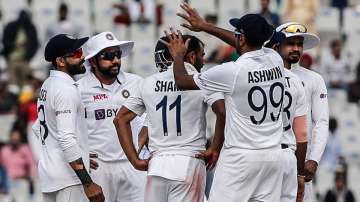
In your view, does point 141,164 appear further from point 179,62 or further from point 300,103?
point 300,103

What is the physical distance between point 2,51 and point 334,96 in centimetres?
567

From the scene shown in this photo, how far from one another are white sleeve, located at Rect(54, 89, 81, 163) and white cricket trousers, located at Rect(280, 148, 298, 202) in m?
1.70

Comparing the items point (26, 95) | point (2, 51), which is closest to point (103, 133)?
point (26, 95)

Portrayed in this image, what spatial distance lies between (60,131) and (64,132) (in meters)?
0.04

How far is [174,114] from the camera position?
38.2 feet

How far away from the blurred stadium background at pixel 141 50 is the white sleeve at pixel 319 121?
746cm

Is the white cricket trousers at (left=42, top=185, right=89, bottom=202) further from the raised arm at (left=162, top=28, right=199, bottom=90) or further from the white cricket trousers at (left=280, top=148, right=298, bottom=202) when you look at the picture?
the white cricket trousers at (left=280, top=148, right=298, bottom=202)

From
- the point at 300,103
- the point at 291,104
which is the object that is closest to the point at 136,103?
the point at 291,104

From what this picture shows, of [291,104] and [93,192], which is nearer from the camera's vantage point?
[93,192]

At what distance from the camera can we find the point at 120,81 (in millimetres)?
12953

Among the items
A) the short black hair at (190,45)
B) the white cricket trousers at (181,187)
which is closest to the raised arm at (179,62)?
the short black hair at (190,45)

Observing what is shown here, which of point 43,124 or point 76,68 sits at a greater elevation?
point 76,68

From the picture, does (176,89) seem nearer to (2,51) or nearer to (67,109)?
(67,109)

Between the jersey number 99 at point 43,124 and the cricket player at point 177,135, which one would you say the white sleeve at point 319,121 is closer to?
the cricket player at point 177,135
